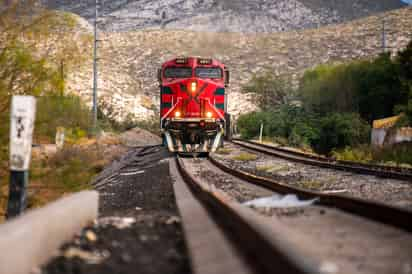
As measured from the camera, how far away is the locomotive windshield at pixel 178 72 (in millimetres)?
23469

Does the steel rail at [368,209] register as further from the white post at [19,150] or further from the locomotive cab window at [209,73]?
the locomotive cab window at [209,73]

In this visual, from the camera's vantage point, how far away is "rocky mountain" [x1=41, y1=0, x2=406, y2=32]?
159875 mm

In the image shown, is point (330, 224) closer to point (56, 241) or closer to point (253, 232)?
point (253, 232)

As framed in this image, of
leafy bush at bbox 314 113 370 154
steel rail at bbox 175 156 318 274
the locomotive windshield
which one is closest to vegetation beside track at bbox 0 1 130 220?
steel rail at bbox 175 156 318 274

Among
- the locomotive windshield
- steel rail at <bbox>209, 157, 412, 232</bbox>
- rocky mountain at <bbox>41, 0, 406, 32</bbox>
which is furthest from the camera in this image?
rocky mountain at <bbox>41, 0, 406, 32</bbox>

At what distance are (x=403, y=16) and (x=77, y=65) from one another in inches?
4200

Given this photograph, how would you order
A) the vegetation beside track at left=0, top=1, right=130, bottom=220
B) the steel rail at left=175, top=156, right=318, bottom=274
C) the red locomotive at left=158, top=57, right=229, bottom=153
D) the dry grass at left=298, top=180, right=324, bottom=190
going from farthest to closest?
the red locomotive at left=158, top=57, right=229, bottom=153 < the dry grass at left=298, top=180, right=324, bottom=190 < the vegetation beside track at left=0, top=1, right=130, bottom=220 < the steel rail at left=175, top=156, right=318, bottom=274

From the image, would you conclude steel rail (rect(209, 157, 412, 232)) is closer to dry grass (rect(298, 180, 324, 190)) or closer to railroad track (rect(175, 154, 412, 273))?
railroad track (rect(175, 154, 412, 273))

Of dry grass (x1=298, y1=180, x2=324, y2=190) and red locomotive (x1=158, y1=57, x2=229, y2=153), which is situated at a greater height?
red locomotive (x1=158, y1=57, x2=229, y2=153)

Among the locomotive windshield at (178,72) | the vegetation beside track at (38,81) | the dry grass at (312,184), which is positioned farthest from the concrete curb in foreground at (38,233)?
the locomotive windshield at (178,72)

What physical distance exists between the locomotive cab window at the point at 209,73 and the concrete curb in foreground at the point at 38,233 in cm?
1774

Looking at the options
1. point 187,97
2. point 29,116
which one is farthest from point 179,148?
point 29,116

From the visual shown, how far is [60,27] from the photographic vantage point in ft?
36.3

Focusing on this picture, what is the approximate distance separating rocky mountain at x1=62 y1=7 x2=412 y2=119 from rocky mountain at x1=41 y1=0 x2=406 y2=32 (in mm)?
40893
